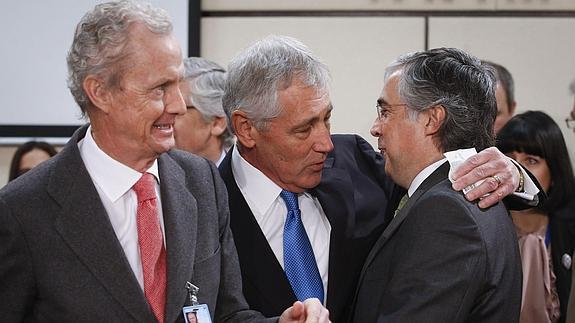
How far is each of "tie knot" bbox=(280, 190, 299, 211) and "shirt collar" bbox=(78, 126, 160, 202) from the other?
0.60m

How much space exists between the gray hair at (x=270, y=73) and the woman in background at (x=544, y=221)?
52.8 inches

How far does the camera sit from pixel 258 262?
7.23 ft

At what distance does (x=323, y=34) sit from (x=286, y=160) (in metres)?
1.80

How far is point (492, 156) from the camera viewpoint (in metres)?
2.01

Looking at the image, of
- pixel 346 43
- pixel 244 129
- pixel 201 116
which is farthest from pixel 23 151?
pixel 244 129

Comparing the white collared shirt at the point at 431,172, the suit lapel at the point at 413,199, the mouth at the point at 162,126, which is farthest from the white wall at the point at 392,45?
the mouth at the point at 162,126

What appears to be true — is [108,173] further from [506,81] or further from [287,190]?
[506,81]

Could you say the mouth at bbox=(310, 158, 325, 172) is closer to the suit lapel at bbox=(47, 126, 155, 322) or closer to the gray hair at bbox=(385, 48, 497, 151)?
the gray hair at bbox=(385, 48, 497, 151)

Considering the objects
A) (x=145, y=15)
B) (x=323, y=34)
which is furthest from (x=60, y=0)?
(x=145, y=15)

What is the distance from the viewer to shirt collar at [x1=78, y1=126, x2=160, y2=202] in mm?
1779

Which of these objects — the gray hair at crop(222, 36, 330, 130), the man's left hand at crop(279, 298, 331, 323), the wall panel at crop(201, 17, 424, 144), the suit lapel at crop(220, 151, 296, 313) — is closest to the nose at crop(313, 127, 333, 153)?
the gray hair at crop(222, 36, 330, 130)

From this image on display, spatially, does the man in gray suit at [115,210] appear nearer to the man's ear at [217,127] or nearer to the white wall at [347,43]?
the man's ear at [217,127]

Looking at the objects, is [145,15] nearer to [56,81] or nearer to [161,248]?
[161,248]

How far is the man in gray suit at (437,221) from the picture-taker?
1824 mm
